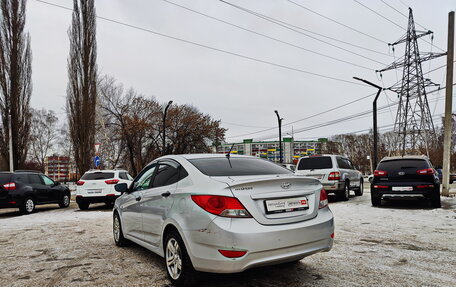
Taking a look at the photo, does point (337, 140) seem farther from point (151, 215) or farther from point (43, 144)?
point (151, 215)

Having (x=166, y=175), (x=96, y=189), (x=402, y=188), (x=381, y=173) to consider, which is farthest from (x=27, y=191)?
(x=402, y=188)

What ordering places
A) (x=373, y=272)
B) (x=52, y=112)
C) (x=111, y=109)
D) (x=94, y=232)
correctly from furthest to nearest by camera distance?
(x=52, y=112) → (x=111, y=109) → (x=94, y=232) → (x=373, y=272)

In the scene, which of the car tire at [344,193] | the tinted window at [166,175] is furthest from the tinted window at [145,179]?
the car tire at [344,193]

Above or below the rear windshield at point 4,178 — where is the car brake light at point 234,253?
below

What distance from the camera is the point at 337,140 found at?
257 ft

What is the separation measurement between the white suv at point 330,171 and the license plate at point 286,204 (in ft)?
31.9

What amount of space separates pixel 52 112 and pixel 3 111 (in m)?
33.9

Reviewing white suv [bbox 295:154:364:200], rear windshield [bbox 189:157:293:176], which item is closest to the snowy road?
rear windshield [bbox 189:157:293:176]

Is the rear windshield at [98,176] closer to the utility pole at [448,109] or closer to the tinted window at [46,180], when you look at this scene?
the tinted window at [46,180]

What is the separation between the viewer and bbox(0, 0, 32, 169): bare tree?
2536 cm

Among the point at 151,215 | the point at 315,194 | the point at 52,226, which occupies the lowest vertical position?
the point at 52,226

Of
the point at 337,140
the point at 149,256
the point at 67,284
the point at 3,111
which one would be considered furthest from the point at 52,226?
the point at 337,140

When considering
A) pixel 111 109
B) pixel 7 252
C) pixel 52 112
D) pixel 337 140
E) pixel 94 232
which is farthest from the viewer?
pixel 337 140

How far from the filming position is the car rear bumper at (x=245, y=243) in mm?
3439
